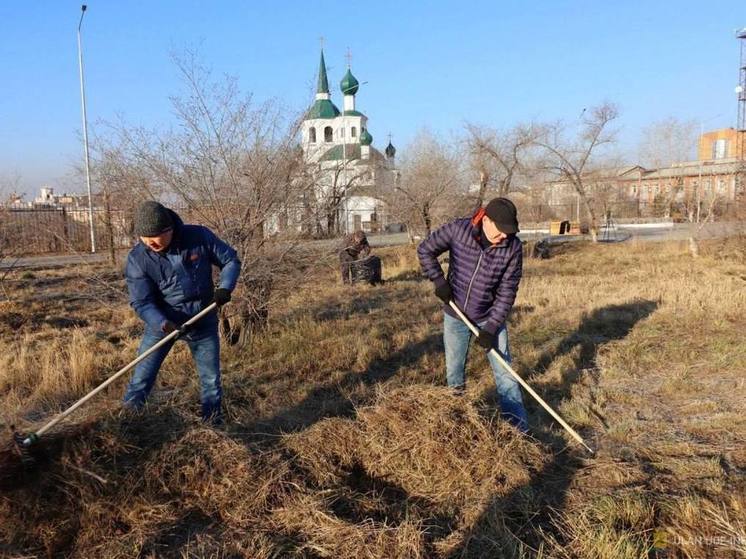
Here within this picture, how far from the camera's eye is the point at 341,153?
266 inches

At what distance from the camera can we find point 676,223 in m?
35.2

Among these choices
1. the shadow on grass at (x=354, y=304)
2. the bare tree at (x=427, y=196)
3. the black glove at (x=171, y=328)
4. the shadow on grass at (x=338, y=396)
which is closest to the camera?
the black glove at (x=171, y=328)

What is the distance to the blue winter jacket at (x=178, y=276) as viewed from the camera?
3.49 m

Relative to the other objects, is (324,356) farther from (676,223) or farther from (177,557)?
(676,223)

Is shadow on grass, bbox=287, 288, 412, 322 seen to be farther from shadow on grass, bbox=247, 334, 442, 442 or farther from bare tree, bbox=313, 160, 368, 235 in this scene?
shadow on grass, bbox=247, 334, 442, 442

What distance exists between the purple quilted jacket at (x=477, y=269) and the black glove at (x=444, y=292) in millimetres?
43

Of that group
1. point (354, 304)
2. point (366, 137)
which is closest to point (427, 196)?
point (354, 304)

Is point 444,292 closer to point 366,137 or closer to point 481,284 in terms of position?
point 481,284

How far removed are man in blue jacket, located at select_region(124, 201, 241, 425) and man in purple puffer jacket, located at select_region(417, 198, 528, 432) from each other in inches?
58.4

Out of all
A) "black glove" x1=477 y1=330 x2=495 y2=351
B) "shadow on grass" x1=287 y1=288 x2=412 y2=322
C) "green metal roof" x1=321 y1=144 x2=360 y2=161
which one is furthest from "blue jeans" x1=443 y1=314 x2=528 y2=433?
"shadow on grass" x1=287 y1=288 x2=412 y2=322

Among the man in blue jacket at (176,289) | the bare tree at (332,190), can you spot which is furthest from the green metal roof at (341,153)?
the man in blue jacket at (176,289)

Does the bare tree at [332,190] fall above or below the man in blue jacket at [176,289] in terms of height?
above

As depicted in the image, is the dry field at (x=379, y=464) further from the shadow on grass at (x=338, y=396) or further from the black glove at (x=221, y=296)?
the black glove at (x=221, y=296)

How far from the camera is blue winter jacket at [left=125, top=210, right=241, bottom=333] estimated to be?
3.49 metres
